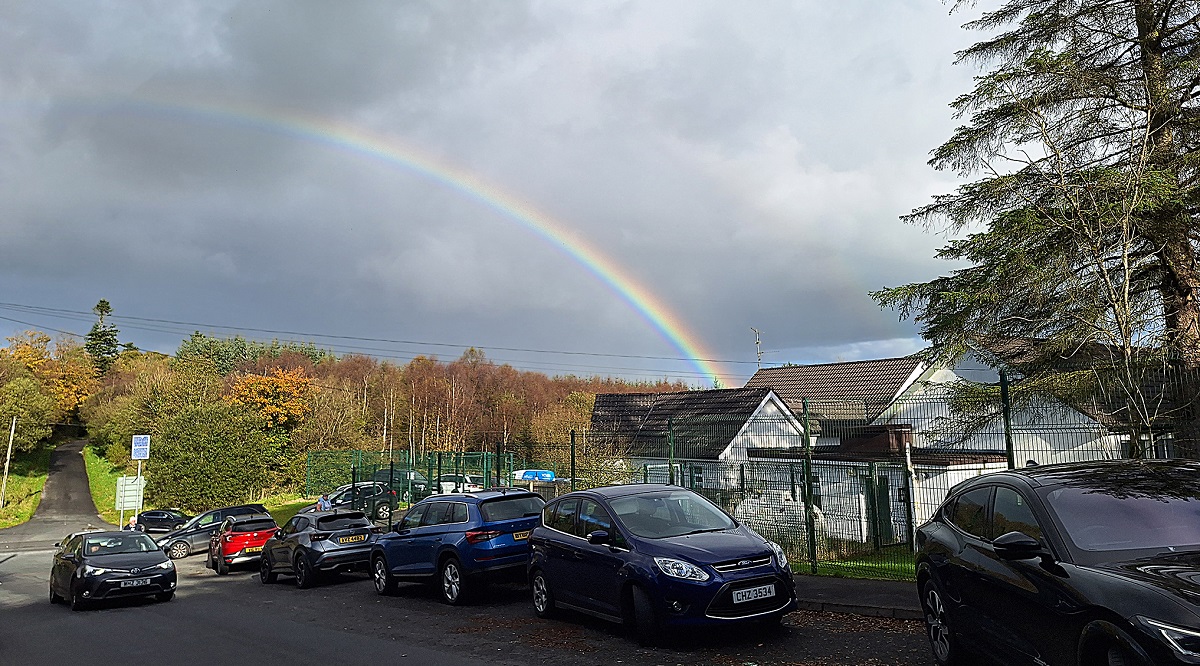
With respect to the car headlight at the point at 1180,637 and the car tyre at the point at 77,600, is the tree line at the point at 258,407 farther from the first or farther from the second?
the car headlight at the point at 1180,637

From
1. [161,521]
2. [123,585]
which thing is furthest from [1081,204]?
[161,521]

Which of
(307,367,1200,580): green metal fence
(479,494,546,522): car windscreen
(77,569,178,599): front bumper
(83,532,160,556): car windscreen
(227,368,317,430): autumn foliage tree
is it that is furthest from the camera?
(227,368,317,430): autumn foliage tree

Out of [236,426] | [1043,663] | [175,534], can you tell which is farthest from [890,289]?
[236,426]

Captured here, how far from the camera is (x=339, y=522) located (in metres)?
16.7

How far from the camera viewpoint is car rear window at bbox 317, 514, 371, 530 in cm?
1656

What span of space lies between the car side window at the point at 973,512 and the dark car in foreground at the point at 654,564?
221 cm

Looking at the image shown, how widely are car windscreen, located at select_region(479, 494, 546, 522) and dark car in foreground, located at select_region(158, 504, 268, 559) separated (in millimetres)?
17237

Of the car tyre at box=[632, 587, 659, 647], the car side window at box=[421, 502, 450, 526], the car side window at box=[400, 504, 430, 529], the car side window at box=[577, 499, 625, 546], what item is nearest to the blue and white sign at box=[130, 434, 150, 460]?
the car side window at box=[400, 504, 430, 529]

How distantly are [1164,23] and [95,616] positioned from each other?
20.4 meters

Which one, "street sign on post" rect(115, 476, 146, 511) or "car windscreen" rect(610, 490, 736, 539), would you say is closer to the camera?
"car windscreen" rect(610, 490, 736, 539)

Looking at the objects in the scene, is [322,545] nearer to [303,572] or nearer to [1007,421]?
[303,572]

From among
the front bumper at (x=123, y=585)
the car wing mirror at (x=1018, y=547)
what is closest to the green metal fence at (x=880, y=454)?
the car wing mirror at (x=1018, y=547)

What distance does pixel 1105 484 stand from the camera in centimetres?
552

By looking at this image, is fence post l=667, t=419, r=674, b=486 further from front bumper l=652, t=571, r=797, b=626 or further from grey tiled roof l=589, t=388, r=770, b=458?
front bumper l=652, t=571, r=797, b=626
